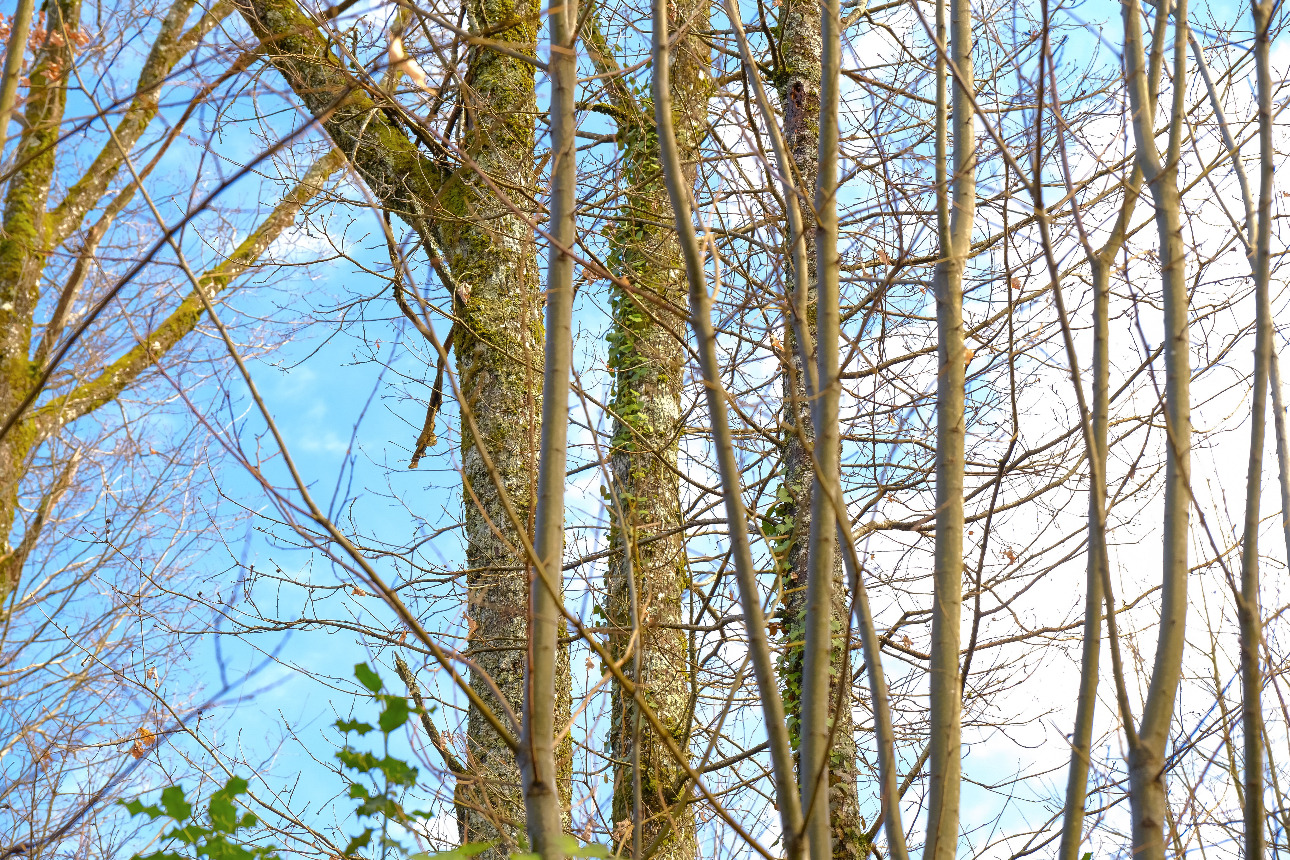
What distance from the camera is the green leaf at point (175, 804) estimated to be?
1578 mm

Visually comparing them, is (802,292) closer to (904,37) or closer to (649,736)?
(649,736)

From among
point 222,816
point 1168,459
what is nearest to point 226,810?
point 222,816

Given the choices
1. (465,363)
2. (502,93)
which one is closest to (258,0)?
(502,93)

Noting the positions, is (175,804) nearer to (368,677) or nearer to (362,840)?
(362,840)

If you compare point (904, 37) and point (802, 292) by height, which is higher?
point (904, 37)

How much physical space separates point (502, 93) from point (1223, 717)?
14.8 ft

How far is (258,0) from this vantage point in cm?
483

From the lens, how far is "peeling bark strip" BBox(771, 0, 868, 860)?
143 inches

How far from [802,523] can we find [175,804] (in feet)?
9.38

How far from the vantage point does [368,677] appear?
4.75ft

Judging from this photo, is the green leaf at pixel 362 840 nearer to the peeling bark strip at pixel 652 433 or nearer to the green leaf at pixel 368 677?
the green leaf at pixel 368 677

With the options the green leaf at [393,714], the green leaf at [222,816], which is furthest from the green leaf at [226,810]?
the green leaf at [393,714]

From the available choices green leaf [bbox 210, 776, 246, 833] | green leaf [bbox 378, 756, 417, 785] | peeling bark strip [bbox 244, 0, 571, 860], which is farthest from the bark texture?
peeling bark strip [bbox 244, 0, 571, 860]

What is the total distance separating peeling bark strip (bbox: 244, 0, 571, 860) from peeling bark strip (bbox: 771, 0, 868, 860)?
44.7 inches
